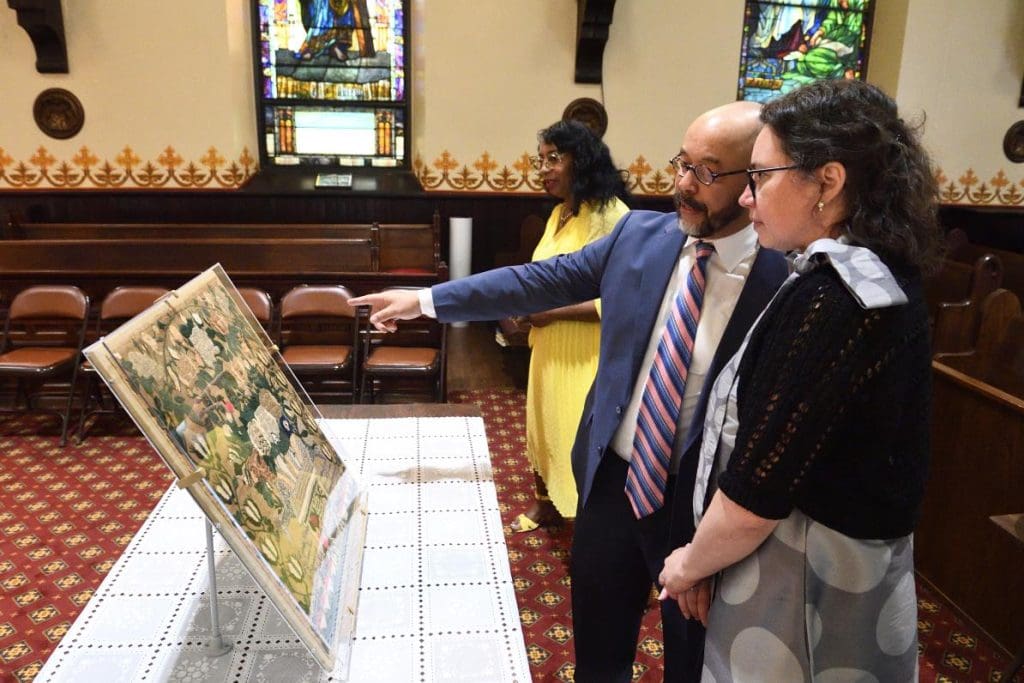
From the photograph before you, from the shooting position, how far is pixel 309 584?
1220mm

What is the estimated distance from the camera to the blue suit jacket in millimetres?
1516

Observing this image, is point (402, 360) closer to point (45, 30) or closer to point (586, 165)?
point (586, 165)

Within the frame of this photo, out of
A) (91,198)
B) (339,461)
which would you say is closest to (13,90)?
(91,198)

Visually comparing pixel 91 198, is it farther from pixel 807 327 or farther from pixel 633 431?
pixel 807 327

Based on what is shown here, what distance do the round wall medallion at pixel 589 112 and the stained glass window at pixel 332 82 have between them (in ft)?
5.25

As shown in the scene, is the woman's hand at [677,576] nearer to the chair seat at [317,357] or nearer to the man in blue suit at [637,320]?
the man in blue suit at [637,320]

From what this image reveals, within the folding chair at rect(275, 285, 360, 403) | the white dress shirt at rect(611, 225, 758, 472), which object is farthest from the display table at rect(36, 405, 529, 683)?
the folding chair at rect(275, 285, 360, 403)

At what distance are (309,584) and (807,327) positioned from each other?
2.92 feet

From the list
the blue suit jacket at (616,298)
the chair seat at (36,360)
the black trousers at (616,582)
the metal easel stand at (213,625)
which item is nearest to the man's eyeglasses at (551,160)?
the blue suit jacket at (616,298)

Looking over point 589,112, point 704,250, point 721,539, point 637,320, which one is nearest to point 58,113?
point 589,112

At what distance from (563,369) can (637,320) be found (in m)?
1.28

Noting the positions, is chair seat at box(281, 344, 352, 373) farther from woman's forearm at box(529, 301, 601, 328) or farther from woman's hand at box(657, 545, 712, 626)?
woman's hand at box(657, 545, 712, 626)

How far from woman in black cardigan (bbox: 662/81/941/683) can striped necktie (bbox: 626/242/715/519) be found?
355 millimetres

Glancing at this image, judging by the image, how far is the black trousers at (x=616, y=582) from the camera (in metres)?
1.65
